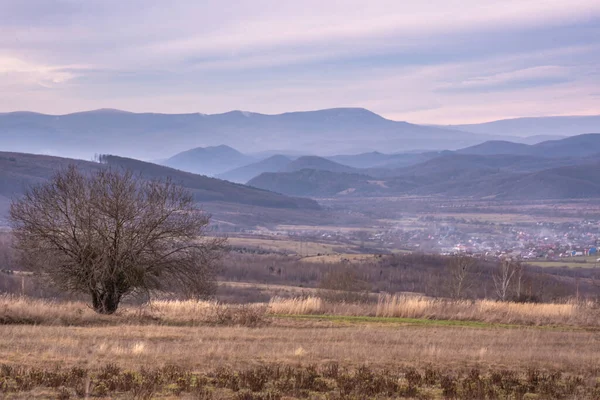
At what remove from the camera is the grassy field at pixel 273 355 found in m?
15.2

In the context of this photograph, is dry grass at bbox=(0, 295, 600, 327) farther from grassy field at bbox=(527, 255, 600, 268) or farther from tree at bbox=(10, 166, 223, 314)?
grassy field at bbox=(527, 255, 600, 268)

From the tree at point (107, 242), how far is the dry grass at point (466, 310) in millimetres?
5803

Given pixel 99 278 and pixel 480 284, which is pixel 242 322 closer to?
pixel 99 278

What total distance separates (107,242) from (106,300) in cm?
224

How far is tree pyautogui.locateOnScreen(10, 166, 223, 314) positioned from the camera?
29.4 meters

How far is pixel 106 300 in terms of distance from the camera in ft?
98.7

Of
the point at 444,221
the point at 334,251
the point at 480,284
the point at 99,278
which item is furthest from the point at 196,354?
the point at 444,221

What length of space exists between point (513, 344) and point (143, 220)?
14.0 meters

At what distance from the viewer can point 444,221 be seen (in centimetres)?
19338

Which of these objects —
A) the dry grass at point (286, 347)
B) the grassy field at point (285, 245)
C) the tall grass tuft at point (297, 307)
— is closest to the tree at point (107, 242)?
the dry grass at point (286, 347)

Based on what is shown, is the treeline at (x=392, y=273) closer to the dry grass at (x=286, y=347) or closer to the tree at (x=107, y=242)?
the tree at (x=107, y=242)

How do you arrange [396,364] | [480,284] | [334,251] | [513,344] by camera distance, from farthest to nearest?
[334,251], [480,284], [513,344], [396,364]

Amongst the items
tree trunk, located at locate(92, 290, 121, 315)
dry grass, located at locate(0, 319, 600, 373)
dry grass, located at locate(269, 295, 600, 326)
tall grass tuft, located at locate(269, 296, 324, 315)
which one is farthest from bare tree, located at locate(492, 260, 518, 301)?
tree trunk, located at locate(92, 290, 121, 315)

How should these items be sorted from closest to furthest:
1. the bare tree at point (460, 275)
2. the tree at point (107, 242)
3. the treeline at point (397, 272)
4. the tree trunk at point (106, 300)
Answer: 1. the tree at point (107, 242)
2. the tree trunk at point (106, 300)
3. the bare tree at point (460, 275)
4. the treeline at point (397, 272)
